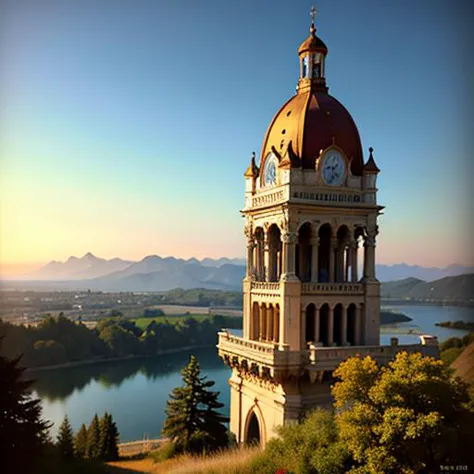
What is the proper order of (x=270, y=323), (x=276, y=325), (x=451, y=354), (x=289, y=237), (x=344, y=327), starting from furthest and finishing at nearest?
(x=270, y=323)
(x=451, y=354)
(x=276, y=325)
(x=344, y=327)
(x=289, y=237)

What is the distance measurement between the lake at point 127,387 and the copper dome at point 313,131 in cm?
1891

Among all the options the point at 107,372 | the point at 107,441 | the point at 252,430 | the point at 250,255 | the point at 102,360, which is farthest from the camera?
the point at 102,360

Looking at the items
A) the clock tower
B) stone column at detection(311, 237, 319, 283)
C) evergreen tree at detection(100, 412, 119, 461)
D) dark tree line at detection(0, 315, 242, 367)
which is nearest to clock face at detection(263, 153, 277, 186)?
the clock tower

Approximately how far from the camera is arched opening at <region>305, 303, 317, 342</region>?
23703 mm

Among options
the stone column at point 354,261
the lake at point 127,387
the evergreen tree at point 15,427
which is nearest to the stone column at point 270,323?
the stone column at point 354,261

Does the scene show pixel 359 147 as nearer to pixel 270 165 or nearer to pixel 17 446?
pixel 270 165

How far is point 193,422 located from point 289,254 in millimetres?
9342

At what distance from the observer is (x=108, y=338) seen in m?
85.2

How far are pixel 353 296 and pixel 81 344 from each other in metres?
60.8

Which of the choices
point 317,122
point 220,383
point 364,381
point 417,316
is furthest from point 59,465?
point 220,383

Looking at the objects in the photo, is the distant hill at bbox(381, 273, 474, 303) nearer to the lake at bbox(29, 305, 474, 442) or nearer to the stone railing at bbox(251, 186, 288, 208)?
the lake at bbox(29, 305, 474, 442)

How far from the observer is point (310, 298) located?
76.4 ft

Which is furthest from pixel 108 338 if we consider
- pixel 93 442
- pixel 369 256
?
pixel 369 256

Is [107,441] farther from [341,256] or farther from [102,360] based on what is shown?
[102,360]
